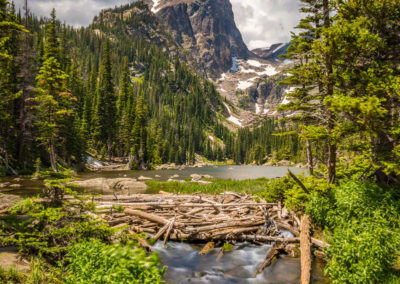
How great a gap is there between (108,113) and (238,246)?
63870 millimetres

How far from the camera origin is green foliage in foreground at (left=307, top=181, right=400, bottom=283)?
612 centimetres

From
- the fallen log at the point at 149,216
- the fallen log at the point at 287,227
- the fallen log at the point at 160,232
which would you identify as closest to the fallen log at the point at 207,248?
the fallen log at the point at 149,216

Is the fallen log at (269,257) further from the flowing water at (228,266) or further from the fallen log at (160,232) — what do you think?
the fallen log at (160,232)

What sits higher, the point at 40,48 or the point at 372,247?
the point at 40,48

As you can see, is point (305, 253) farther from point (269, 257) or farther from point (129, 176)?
point (129, 176)

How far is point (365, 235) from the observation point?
6.46m

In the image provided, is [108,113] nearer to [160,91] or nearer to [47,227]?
[47,227]

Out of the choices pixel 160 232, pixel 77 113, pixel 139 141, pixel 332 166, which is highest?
pixel 77 113

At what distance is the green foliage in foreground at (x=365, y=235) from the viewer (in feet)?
20.1

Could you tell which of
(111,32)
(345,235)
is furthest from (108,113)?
(111,32)

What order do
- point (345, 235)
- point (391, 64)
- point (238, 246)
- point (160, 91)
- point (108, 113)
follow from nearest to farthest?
1. point (345, 235)
2. point (391, 64)
3. point (238, 246)
4. point (108, 113)
5. point (160, 91)

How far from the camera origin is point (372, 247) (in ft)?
20.2

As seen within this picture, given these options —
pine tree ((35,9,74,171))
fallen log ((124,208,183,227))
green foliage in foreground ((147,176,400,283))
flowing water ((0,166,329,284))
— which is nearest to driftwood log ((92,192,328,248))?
fallen log ((124,208,183,227))

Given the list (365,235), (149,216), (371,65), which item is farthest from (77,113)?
(365,235)
